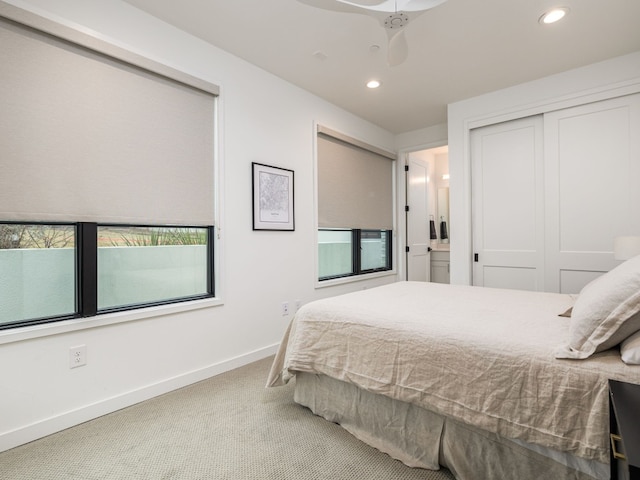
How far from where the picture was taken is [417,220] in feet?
16.6

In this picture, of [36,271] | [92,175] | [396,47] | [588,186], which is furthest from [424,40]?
[36,271]

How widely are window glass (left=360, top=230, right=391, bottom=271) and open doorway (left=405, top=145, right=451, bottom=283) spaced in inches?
12.8

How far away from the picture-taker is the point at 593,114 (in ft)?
9.80

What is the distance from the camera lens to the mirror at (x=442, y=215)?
19.3ft

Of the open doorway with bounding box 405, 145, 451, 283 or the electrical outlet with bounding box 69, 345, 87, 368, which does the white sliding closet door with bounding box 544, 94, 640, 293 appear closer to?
the open doorway with bounding box 405, 145, 451, 283

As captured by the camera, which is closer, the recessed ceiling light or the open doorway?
the recessed ceiling light

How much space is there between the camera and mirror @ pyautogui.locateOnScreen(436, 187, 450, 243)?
19.3ft

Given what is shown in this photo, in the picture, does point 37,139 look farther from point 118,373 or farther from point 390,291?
point 390,291

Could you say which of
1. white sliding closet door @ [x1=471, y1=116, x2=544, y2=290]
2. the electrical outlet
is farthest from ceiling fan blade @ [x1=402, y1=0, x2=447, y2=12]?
the electrical outlet

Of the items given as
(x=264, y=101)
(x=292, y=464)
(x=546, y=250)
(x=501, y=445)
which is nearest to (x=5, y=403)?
(x=292, y=464)

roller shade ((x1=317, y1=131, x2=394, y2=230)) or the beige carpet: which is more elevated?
roller shade ((x1=317, y1=131, x2=394, y2=230))

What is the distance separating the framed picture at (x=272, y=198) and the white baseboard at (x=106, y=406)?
1.21 m

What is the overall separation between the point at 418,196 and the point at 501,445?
13.7 feet

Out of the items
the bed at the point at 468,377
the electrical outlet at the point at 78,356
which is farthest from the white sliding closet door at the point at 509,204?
the electrical outlet at the point at 78,356
